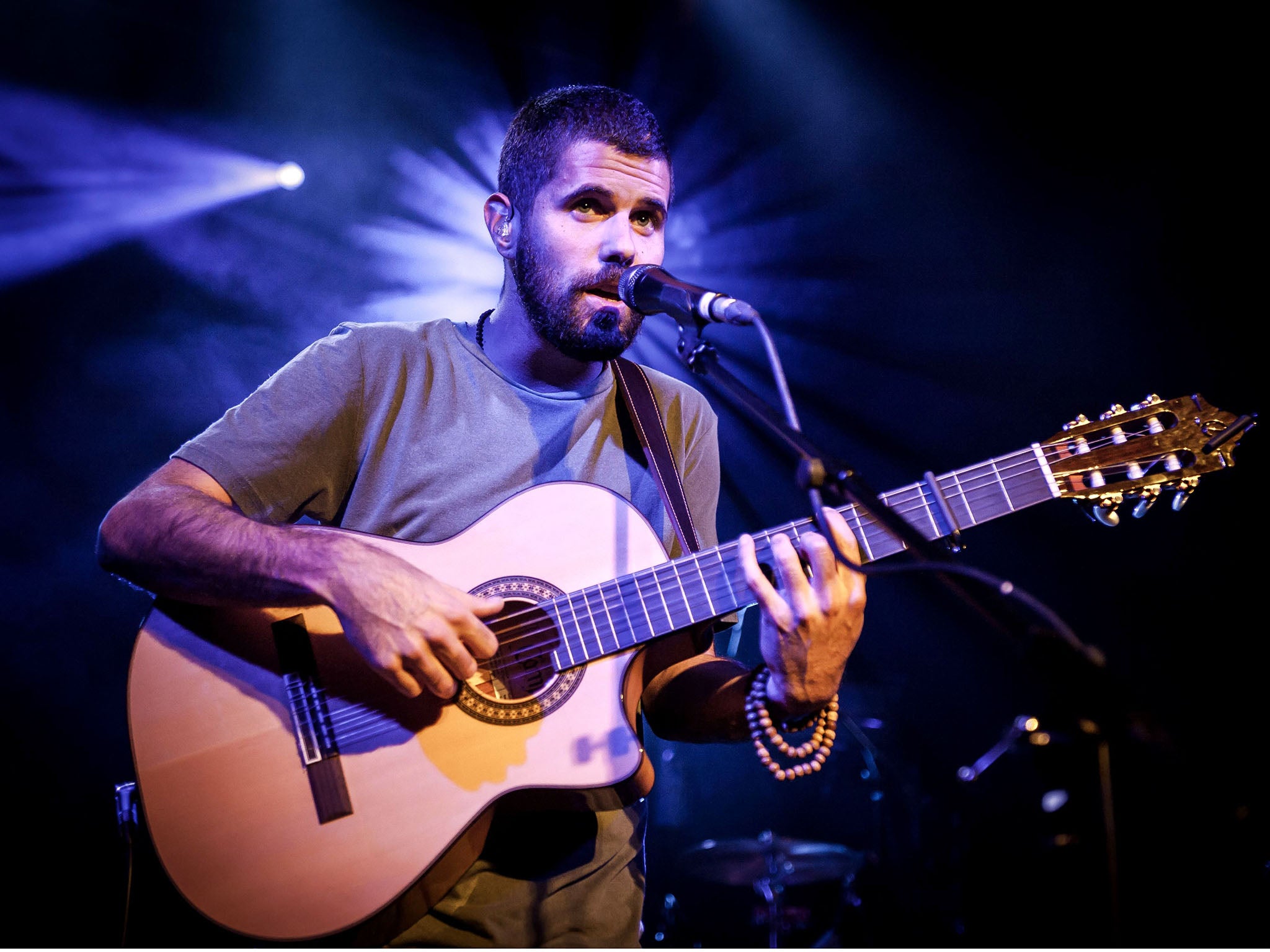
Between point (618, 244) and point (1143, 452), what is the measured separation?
1.65m

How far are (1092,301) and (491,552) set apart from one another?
415 cm

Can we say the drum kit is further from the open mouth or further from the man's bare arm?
the open mouth

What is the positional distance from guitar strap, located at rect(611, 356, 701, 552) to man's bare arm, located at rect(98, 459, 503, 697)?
75 cm

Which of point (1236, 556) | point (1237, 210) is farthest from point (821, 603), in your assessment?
point (1237, 210)

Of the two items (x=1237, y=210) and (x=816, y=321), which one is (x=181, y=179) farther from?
(x=1237, y=210)

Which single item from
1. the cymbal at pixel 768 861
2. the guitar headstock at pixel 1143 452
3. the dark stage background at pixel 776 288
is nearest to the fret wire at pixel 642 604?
the guitar headstock at pixel 1143 452

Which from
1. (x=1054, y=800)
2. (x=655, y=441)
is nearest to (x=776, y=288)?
(x=655, y=441)

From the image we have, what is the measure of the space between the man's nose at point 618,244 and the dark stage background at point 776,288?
2.65m

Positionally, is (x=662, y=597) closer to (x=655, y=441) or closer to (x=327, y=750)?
(x=655, y=441)

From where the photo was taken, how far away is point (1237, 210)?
14.2 ft

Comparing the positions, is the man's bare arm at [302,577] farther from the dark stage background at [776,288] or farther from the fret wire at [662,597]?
the dark stage background at [776,288]

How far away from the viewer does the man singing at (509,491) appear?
212 centimetres

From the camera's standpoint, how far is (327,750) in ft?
7.02

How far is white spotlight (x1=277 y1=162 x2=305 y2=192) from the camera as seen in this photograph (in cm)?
507
